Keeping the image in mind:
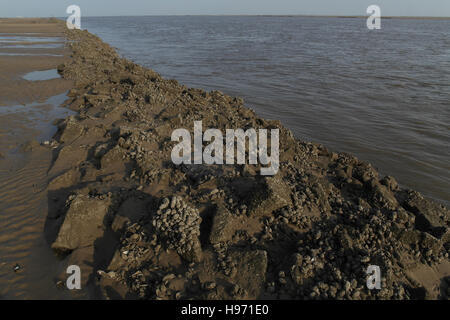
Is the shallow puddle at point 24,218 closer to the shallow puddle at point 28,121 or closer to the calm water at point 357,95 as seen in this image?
the shallow puddle at point 28,121

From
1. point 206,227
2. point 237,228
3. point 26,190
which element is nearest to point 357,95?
point 237,228

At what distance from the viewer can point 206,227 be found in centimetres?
445

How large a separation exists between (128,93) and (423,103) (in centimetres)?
1325

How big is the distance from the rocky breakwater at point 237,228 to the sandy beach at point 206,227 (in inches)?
0.7

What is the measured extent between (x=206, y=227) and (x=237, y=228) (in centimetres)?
51

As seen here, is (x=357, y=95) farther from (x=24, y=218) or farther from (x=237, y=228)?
(x=24, y=218)

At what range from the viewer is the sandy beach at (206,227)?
3.67 meters

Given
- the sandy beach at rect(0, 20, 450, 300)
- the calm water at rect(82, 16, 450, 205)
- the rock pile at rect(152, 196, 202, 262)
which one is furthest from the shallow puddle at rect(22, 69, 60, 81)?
the rock pile at rect(152, 196, 202, 262)

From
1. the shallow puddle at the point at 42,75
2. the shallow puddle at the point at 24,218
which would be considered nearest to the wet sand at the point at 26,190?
the shallow puddle at the point at 24,218

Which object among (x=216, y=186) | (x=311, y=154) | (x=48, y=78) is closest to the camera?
(x=216, y=186)

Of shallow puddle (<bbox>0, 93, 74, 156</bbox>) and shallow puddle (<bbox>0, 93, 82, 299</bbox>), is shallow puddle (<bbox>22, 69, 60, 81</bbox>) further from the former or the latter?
shallow puddle (<bbox>0, 93, 82, 299</bbox>)

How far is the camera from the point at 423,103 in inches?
500

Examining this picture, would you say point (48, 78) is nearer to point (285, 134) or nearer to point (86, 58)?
point (86, 58)
